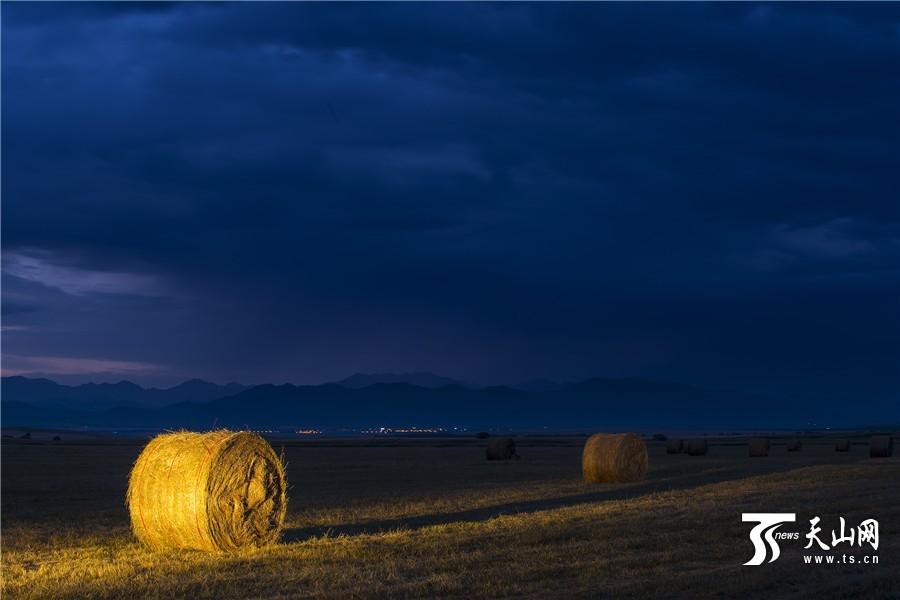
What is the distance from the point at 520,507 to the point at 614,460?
9.59 metres

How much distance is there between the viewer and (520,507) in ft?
70.6

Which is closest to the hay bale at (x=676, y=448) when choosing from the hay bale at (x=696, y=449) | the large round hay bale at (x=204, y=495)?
the hay bale at (x=696, y=449)

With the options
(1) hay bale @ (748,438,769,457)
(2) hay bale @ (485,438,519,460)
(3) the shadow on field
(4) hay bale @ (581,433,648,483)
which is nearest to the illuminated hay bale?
(1) hay bale @ (748,438,769,457)

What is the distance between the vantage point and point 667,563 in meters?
12.7

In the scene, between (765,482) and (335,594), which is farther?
(765,482)

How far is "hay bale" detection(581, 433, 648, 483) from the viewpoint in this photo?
100 feet

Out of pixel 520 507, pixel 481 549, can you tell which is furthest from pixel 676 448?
pixel 481 549

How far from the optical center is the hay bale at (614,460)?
30531 mm

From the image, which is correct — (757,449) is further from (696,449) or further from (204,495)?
(204,495)

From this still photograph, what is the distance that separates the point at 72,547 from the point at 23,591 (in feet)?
12.8

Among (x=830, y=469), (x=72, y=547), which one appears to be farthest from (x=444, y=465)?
(x=72, y=547)

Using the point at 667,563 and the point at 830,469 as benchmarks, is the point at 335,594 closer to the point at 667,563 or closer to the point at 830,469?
the point at 667,563

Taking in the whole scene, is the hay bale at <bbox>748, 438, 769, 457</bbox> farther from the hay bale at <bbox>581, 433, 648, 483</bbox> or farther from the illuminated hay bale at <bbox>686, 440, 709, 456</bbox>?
the hay bale at <bbox>581, 433, 648, 483</bbox>

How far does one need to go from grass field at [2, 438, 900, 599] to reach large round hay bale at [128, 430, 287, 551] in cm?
42
